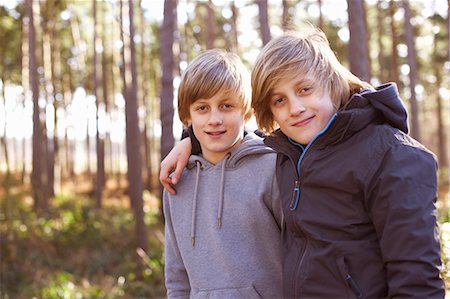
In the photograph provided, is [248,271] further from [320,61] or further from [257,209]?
[320,61]

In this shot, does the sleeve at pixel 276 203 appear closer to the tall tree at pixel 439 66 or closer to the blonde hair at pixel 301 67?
the blonde hair at pixel 301 67

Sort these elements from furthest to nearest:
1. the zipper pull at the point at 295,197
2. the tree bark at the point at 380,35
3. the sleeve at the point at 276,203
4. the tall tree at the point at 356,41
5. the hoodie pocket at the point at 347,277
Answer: the tree bark at the point at 380,35 → the tall tree at the point at 356,41 → the sleeve at the point at 276,203 → the zipper pull at the point at 295,197 → the hoodie pocket at the point at 347,277

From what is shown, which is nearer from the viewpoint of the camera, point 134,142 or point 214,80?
point 214,80

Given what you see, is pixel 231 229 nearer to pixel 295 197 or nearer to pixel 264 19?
pixel 295 197

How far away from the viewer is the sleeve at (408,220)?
5.82 ft

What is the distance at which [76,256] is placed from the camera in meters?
13.7

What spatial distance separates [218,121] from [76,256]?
12.0 metres

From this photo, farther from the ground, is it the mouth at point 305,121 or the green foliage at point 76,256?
the mouth at point 305,121

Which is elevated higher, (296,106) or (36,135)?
(36,135)

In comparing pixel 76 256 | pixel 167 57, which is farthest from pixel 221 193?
pixel 76 256

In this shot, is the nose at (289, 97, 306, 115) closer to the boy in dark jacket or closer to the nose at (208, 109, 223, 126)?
the boy in dark jacket

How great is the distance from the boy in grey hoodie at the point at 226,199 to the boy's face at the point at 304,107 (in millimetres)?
407

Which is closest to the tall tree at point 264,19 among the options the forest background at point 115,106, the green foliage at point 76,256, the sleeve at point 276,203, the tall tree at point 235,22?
the forest background at point 115,106

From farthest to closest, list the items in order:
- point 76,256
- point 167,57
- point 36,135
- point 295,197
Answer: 1. point 36,135
2. point 76,256
3. point 167,57
4. point 295,197
